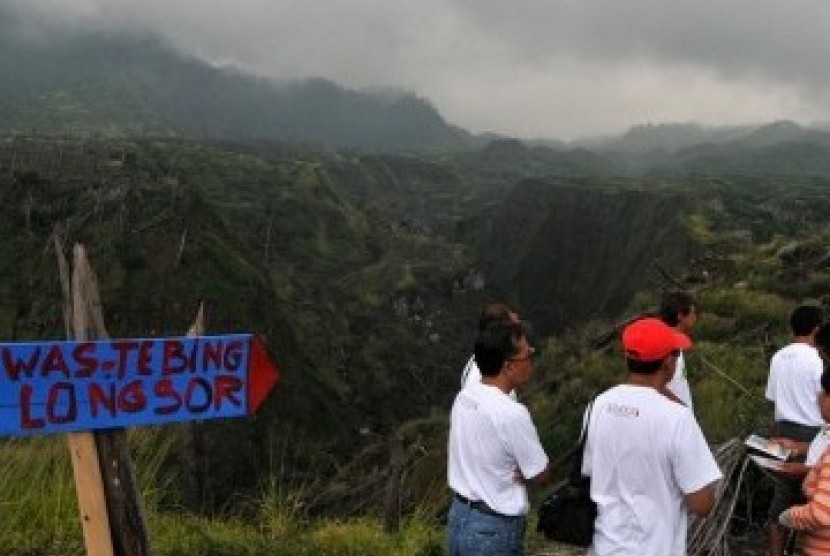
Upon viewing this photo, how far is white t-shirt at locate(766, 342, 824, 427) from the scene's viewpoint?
6.43 metres

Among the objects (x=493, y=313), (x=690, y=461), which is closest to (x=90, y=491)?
(x=493, y=313)

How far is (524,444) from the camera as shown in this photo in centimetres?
434

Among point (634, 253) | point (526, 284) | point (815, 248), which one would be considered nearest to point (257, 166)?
point (526, 284)

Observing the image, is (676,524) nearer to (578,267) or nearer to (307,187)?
(578,267)

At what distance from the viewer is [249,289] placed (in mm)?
67750

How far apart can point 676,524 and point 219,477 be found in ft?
143

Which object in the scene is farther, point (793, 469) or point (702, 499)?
point (793, 469)

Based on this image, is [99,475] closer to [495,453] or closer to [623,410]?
[495,453]

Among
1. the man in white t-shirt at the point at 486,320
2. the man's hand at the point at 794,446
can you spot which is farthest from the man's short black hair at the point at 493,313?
the man's hand at the point at 794,446

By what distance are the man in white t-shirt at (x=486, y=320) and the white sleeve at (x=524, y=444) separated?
0.27 metres

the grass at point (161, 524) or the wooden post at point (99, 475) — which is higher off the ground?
the wooden post at point (99, 475)

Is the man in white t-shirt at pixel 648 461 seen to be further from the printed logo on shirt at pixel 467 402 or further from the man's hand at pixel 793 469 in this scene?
the man's hand at pixel 793 469

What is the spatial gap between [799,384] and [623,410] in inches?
117

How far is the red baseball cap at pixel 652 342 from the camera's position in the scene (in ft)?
13.3
